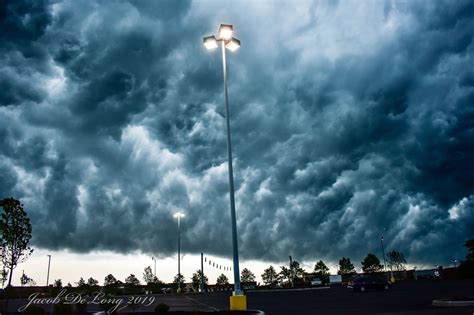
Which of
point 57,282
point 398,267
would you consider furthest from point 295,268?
point 57,282

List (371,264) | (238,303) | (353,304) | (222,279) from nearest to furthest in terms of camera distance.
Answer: (238,303)
(353,304)
(371,264)
(222,279)

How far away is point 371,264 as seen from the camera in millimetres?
151500

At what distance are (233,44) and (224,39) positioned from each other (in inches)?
20.8

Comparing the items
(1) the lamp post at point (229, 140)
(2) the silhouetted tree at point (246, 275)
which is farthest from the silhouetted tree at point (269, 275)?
(1) the lamp post at point (229, 140)

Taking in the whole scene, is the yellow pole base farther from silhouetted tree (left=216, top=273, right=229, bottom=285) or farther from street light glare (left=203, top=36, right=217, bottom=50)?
silhouetted tree (left=216, top=273, right=229, bottom=285)

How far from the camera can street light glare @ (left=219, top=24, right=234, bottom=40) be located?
17.6 metres

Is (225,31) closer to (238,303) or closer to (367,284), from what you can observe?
(238,303)

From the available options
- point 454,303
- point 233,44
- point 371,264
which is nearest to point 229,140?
point 233,44

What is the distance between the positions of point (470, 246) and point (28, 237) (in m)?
73.7

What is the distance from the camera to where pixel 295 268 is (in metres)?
160

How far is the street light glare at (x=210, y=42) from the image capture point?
17.8 meters

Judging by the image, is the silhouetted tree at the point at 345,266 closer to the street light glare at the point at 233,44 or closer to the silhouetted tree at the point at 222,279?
the silhouetted tree at the point at 222,279

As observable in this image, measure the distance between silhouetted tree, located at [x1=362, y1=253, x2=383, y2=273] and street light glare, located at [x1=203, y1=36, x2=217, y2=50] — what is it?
14955 cm

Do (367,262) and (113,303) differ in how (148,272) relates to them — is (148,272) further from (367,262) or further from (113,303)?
(113,303)
